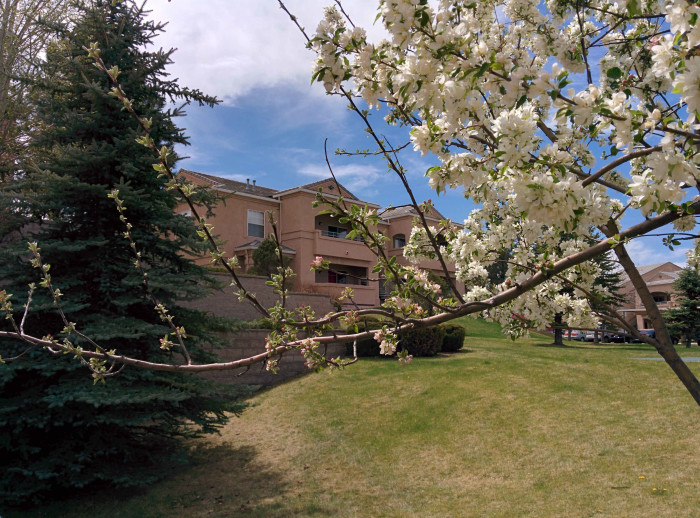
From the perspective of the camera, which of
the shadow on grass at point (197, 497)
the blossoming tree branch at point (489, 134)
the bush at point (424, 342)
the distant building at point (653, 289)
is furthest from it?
the distant building at point (653, 289)

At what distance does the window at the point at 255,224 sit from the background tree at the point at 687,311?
19957 millimetres

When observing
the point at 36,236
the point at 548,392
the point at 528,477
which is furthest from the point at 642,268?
the point at 36,236

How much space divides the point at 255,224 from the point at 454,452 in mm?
18934

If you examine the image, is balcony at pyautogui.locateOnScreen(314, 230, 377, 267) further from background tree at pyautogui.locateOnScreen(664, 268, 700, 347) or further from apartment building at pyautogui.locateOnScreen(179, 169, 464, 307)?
background tree at pyautogui.locateOnScreen(664, 268, 700, 347)

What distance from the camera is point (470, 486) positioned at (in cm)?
696

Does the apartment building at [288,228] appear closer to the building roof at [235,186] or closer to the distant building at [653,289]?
the building roof at [235,186]

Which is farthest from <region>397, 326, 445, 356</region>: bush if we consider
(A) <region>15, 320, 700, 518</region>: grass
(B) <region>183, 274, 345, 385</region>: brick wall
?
(A) <region>15, 320, 700, 518</region>: grass

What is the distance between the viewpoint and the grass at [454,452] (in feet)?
21.3

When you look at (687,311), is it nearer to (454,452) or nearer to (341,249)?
(341,249)

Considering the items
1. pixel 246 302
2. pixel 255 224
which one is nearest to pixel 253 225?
pixel 255 224

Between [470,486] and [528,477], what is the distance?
0.83 meters

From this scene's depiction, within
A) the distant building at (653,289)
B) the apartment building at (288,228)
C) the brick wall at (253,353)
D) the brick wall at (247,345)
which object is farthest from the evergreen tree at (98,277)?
the distant building at (653,289)

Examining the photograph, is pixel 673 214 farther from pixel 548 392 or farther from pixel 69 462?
pixel 548 392

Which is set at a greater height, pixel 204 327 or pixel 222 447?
pixel 204 327
